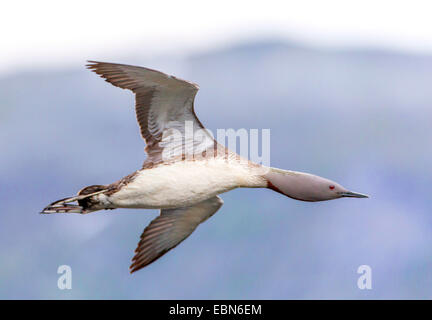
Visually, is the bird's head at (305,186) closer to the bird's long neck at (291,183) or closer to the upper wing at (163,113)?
the bird's long neck at (291,183)

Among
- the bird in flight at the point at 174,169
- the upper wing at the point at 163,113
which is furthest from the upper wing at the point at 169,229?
the upper wing at the point at 163,113

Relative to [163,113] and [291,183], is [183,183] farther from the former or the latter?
[291,183]

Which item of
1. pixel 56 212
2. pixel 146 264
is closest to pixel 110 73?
pixel 56 212

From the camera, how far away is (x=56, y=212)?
12422 millimetres

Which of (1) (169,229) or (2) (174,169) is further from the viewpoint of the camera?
(1) (169,229)

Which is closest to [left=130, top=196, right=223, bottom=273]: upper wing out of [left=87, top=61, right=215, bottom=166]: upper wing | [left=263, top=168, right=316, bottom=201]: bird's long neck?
[left=87, top=61, right=215, bottom=166]: upper wing

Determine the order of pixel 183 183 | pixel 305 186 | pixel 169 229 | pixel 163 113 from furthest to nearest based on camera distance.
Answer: pixel 169 229, pixel 163 113, pixel 305 186, pixel 183 183

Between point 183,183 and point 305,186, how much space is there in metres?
1.85

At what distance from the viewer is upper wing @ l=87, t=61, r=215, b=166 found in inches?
464

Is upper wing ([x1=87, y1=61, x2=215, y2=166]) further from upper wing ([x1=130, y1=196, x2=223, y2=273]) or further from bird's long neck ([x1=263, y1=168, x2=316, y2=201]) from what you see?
upper wing ([x1=130, y1=196, x2=223, y2=273])

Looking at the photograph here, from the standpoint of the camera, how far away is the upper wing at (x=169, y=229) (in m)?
13.0

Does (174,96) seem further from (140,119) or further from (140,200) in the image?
(140,200)

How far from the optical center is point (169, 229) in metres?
13.2

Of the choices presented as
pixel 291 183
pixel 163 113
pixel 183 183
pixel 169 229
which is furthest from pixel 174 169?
pixel 291 183
